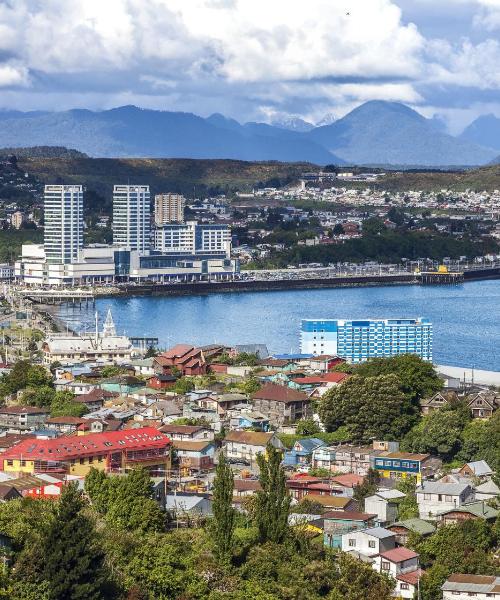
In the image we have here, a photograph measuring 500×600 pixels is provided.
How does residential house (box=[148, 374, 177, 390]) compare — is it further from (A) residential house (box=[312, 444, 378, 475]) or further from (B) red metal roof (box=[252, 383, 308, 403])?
(A) residential house (box=[312, 444, 378, 475])

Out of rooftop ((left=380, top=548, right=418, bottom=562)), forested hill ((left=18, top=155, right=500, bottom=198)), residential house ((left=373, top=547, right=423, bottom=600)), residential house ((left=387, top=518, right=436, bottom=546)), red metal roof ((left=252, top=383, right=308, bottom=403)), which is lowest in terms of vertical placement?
residential house ((left=373, top=547, right=423, bottom=600))

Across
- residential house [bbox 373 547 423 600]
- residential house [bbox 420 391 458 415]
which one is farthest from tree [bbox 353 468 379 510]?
residential house [bbox 420 391 458 415]

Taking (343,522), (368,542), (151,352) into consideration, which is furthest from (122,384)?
(368,542)

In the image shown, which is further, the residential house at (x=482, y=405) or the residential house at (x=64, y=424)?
the residential house at (x=482, y=405)

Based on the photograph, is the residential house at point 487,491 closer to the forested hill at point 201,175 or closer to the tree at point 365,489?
the tree at point 365,489

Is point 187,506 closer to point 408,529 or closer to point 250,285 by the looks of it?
point 408,529

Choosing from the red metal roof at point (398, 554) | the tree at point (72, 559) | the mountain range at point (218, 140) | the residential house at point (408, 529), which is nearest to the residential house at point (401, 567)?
the red metal roof at point (398, 554)

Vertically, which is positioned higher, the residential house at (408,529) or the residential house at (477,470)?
the residential house at (477,470)

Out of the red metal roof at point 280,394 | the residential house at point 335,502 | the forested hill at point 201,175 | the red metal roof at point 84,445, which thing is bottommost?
the residential house at point 335,502
